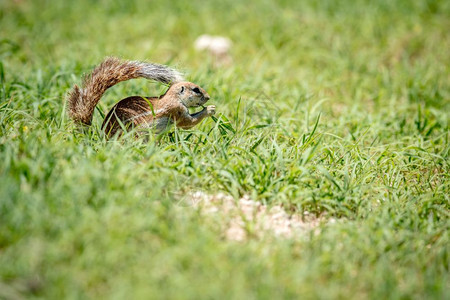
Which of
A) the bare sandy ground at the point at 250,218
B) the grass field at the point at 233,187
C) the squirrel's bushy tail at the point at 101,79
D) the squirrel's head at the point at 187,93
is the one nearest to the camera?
the grass field at the point at 233,187

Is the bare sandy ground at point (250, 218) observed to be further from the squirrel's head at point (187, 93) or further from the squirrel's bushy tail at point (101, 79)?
the squirrel's bushy tail at point (101, 79)

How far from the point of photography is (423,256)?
266 cm

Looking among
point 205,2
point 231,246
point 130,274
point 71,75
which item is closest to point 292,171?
point 231,246

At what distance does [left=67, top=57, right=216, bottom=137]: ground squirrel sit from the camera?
3.28 m

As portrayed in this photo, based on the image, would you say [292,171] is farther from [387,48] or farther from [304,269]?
[387,48]

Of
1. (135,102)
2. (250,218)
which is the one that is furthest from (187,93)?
(250,218)

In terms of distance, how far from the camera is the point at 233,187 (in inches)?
116

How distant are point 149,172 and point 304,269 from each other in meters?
1.13

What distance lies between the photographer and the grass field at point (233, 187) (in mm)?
2275

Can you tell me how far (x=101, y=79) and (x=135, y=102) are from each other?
304 mm

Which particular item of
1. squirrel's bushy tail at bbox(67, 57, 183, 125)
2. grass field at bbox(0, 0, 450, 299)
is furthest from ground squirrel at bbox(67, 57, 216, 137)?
grass field at bbox(0, 0, 450, 299)

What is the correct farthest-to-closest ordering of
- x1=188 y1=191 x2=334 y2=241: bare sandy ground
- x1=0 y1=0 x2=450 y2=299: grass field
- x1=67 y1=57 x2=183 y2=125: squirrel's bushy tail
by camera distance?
x1=67 y1=57 x2=183 y2=125: squirrel's bushy tail → x1=188 y1=191 x2=334 y2=241: bare sandy ground → x1=0 y1=0 x2=450 y2=299: grass field

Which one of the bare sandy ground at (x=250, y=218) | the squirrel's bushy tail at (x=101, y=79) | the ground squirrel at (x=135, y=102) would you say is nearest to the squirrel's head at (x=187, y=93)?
the ground squirrel at (x=135, y=102)

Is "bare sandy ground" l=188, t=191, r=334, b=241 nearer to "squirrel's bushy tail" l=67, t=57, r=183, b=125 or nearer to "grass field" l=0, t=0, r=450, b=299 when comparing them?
"grass field" l=0, t=0, r=450, b=299
